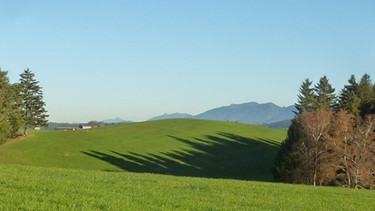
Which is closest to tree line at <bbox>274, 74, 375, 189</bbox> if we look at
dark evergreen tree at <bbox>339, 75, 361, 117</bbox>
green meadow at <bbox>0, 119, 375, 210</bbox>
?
green meadow at <bbox>0, 119, 375, 210</bbox>

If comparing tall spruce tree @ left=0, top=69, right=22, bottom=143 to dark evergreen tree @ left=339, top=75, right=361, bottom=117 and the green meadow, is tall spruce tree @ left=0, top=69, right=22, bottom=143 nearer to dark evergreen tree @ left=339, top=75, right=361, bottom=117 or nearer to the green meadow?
the green meadow

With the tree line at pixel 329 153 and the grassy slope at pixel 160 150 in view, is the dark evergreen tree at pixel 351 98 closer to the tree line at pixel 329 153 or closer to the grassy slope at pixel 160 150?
the tree line at pixel 329 153

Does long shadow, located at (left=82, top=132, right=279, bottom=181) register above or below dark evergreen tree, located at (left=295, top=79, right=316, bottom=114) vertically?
below

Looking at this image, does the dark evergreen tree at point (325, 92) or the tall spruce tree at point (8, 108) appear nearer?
the tall spruce tree at point (8, 108)

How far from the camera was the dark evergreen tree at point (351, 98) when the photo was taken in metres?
83.3

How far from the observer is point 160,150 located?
4065 inches

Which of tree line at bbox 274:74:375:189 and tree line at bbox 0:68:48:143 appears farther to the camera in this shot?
tree line at bbox 0:68:48:143

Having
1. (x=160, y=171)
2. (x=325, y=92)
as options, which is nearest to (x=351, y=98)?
(x=325, y=92)

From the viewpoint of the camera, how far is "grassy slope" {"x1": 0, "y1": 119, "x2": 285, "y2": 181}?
88.5 m

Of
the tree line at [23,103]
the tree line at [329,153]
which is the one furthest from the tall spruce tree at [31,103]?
the tree line at [329,153]

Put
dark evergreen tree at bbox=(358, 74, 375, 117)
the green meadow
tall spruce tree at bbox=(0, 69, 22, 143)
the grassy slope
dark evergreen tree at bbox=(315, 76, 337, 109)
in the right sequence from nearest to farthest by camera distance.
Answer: the green meadow, tall spruce tree at bbox=(0, 69, 22, 143), dark evergreen tree at bbox=(358, 74, 375, 117), the grassy slope, dark evergreen tree at bbox=(315, 76, 337, 109)

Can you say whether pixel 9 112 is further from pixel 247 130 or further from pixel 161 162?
pixel 247 130

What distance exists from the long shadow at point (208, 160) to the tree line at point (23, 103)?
1364 cm

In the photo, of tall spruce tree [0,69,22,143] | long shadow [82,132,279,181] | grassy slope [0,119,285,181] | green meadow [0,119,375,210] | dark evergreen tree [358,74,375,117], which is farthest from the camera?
grassy slope [0,119,285,181]
